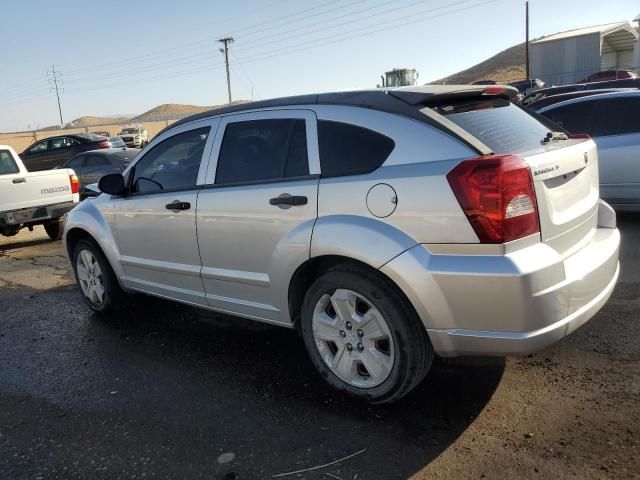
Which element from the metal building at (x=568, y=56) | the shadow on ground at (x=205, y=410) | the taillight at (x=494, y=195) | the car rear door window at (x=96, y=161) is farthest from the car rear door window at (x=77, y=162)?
the metal building at (x=568, y=56)

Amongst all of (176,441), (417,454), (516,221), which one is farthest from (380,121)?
(176,441)

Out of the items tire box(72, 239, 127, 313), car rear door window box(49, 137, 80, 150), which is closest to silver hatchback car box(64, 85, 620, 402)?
tire box(72, 239, 127, 313)

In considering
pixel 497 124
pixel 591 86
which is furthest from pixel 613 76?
pixel 497 124

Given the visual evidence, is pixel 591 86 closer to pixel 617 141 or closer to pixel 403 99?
pixel 617 141

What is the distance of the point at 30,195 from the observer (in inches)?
353

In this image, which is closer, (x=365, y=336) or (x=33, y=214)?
(x=365, y=336)

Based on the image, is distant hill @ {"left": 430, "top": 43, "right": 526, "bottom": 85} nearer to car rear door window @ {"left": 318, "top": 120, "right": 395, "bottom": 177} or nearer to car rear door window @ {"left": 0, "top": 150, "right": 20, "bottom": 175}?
car rear door window @ {"left": 0, "top": 150, "right": 20, "bottom": 175}

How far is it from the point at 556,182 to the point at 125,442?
2731 millimetres

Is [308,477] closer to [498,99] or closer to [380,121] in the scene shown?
[380,121]

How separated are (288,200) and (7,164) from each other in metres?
7.65

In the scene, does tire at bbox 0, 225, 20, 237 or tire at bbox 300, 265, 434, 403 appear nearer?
tire at bbox 300, 265, 434, 403

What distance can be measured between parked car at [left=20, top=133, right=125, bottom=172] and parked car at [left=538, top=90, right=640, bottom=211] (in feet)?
58.6

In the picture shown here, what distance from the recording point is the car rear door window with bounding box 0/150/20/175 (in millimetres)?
9047

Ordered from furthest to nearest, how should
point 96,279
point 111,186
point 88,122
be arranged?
point 88,122 → point 96,279 → point 111,186
